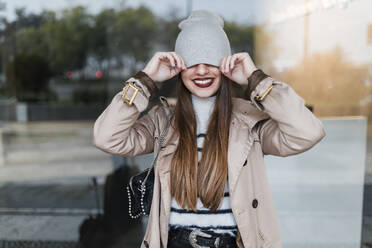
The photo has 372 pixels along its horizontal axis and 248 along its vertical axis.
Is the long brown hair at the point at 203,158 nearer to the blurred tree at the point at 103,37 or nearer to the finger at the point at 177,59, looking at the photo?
the finger at the point at 177,59

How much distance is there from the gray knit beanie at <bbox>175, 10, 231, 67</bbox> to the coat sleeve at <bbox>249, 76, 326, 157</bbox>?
0.75 ft

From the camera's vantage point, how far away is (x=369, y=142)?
268 centimetres

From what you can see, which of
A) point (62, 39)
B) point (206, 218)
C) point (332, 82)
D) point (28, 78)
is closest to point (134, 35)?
point (62, 39)

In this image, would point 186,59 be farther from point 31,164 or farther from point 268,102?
point 31,164

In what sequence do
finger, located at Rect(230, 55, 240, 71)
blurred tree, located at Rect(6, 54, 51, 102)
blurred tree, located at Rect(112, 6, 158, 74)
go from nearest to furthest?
finger, located at Rect(230, 55, 240, 71)
blurred tree, located at Rect(6, 54, 51, 102)
blurred tree, located at Rect(112, 6, 158, 74)

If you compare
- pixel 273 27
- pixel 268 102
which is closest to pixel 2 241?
pixel 268 102

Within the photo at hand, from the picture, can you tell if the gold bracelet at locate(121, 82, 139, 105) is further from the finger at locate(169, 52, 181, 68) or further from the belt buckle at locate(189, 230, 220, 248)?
the belt buckle at locate(189, 230, 220, 248)

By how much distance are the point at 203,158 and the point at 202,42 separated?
479mm

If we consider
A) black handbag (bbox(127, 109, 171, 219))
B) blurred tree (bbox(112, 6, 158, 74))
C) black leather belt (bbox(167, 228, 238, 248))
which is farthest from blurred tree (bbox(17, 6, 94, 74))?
black leather belt (bbox(167, 228, 238, 248))

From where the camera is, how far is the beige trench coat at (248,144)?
117cm

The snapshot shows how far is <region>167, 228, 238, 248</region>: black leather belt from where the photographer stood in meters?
1.21

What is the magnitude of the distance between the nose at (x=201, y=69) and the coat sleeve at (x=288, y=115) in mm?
215

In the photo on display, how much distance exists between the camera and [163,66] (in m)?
1.39

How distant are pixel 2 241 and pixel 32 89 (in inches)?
335
